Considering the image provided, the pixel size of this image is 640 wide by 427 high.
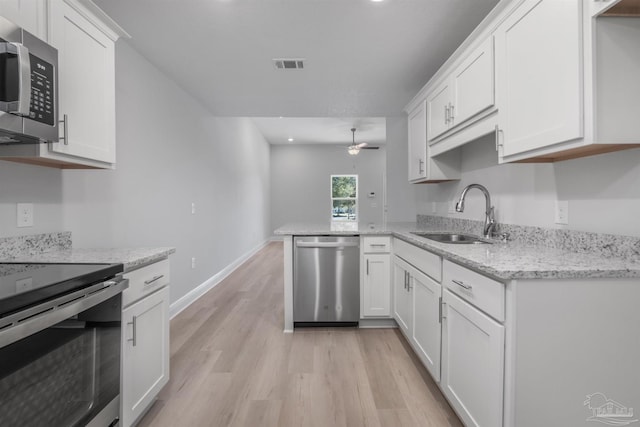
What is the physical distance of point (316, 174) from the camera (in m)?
9.38

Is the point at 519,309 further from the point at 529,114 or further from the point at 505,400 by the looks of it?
the point at 529,114

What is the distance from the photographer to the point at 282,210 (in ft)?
31.0

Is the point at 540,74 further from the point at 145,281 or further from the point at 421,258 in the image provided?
the point at 145,281

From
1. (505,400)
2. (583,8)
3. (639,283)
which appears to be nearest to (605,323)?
(639,283)

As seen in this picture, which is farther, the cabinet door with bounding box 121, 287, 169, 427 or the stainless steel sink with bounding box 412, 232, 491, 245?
the stainless steel sink with bounding box 412, 232, 491, 245

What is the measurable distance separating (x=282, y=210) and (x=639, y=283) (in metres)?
8.60

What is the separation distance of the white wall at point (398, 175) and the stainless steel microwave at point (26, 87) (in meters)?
3.76

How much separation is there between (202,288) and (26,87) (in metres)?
3.18

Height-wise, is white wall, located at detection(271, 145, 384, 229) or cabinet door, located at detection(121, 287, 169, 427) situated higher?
white wall, located at detection(271, 145, 384, 229)

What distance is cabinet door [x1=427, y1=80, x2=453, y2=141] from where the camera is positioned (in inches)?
92.3

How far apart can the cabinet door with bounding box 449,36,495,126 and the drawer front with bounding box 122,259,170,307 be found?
2053 millimetres

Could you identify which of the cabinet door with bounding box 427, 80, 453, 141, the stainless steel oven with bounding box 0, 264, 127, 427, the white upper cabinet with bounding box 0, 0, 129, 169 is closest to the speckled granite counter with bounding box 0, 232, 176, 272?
the stainless steel oven with bounding box 0, 264, 127, 427

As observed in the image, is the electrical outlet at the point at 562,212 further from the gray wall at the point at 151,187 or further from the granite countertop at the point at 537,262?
the gray wall at the point at 151,187

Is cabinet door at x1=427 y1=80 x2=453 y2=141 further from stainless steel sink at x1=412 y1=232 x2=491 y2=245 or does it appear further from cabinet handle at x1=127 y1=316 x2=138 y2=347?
cabinet handle at x1=127 y1=316 x2=138 y2=347
